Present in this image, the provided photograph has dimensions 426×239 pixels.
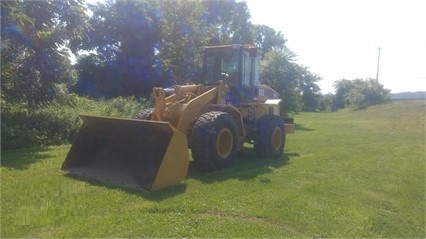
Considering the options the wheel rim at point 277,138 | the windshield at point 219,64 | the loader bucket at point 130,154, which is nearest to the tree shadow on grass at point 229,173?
the loader bucket at point 130,154

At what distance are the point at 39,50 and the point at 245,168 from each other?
7071mm

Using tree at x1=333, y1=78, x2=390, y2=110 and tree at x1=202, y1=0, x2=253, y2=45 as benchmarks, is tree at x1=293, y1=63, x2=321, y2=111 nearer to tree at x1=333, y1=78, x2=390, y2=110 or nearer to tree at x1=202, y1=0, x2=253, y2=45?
tree at x1=333, y1=78, x2=390, y2=110

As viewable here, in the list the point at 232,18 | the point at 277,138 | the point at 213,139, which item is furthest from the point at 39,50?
the point at 232,18

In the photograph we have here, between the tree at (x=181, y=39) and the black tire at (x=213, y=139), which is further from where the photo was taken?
the tree at (x=181, y=39)

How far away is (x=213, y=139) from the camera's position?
7180 mm

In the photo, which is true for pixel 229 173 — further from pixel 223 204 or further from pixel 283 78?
pixel 283 78

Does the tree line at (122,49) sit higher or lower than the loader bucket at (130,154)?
higher

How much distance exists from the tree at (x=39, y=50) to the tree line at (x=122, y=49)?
0.08ft

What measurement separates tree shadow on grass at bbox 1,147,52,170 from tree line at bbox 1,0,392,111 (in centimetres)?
240

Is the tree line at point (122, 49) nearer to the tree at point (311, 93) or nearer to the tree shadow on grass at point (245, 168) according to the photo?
the tree shadow on grass at point (245, 168)

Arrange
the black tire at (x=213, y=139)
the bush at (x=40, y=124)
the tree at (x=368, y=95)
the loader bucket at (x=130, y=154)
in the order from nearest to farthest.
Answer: the loader bucket at (x=130, y=154) < the black tire at (x=213, y=139) < the bush at (x=40, y=124) < the tree at (x=368, y=95)

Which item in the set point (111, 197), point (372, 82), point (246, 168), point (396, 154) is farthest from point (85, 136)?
point (372, 82)

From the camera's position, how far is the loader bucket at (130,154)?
616 cm

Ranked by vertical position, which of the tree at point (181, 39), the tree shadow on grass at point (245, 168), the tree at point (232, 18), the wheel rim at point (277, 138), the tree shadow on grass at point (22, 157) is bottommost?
the tree shadow on grass at point (245, 168)
